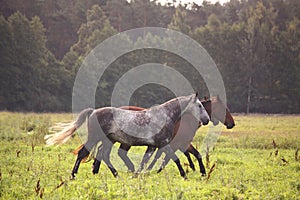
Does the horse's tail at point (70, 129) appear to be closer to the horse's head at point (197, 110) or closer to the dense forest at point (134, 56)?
the horse's head at point (197, 110)

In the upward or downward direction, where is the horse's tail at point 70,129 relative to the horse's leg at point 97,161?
upward

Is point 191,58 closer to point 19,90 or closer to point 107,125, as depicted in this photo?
point 19,90

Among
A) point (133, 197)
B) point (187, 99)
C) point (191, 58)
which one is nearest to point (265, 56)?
point (191, 58)

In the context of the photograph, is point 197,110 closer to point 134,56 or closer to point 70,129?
A: point 70,129

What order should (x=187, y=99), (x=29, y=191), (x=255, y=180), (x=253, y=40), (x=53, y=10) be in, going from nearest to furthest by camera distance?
(x=29, y=191) → (x=255, y=180) → (x=187, y=99) → (x=253, y=40) → (x=53, y=10)

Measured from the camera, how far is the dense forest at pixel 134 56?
3731cm

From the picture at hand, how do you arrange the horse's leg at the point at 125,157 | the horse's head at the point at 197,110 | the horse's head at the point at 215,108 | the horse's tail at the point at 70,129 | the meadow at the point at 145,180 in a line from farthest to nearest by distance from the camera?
the horse's head at the point at 215,108
the horse's leg at the point at 125,157
the horse's head at the point at 197,110
the horse's tail at the point at 70,129
the meadow at the point at 145,180

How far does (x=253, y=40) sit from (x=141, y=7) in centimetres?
1821

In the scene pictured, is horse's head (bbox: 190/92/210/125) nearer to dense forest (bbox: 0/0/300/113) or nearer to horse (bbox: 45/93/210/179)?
horse (bbox: 45/93/210/179)

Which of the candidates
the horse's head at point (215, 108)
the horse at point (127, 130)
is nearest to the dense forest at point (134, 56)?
the horse's head at point (215, 108)

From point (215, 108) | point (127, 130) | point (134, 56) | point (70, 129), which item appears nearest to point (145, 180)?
point (127, 130)

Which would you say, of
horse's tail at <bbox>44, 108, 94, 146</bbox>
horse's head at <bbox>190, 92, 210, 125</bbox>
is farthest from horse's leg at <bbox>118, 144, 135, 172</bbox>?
horse's head at <bbox>190, 92, 210, 125</bbox>

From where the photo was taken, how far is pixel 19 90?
37000 millimetres

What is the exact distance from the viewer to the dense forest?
3731 centimetres
